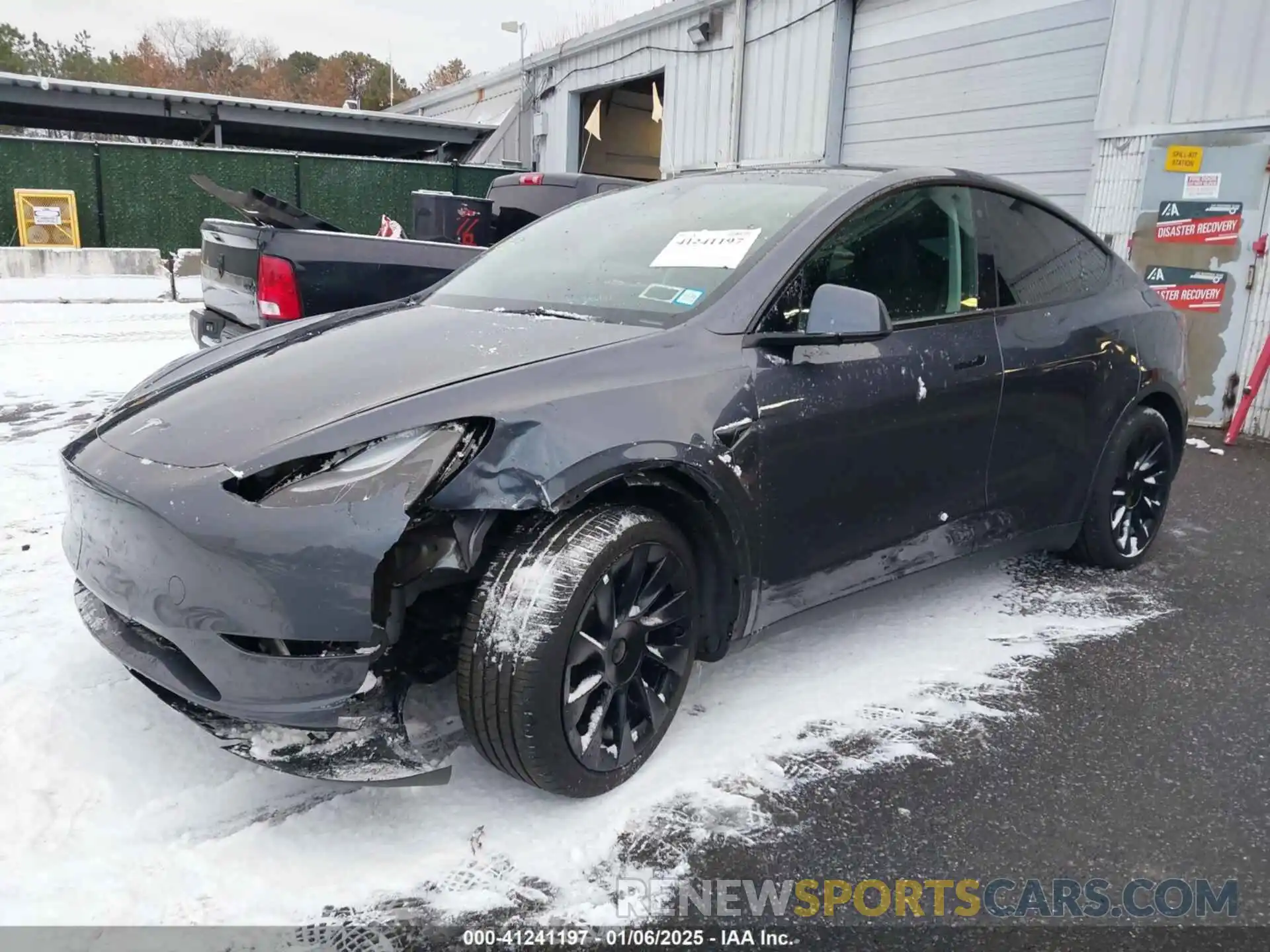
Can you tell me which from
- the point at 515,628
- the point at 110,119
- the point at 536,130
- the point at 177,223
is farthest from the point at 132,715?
the point at 110,119

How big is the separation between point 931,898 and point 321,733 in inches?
56.5

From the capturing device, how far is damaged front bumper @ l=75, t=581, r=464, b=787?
2047 mm

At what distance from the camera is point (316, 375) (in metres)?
2.40

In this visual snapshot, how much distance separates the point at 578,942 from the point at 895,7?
10476mm

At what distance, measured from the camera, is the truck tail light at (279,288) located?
4.50 metres

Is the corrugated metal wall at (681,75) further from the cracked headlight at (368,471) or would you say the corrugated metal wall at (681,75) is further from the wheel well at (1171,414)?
the cracked headlight at (368,471)

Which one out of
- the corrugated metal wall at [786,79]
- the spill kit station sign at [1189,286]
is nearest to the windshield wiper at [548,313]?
the spill kit station sign at [1189,286]

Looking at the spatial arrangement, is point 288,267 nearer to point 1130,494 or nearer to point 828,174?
point 828,174

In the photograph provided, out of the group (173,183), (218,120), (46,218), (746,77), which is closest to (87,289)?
(46,218)

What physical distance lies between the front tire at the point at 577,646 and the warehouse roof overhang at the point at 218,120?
22980mm

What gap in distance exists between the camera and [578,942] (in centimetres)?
195

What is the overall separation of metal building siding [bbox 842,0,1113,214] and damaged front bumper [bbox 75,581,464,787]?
26.5ft

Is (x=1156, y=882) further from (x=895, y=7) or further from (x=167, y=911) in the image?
(x=895, y=7)

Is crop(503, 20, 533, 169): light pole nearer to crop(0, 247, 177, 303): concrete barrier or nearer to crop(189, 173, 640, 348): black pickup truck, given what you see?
crop(0, 247, 177, 303): concrete barrier
